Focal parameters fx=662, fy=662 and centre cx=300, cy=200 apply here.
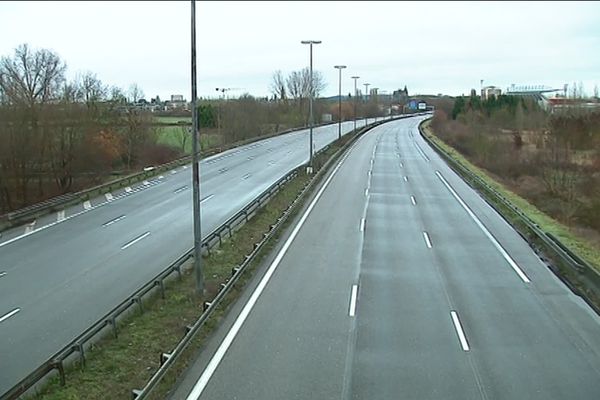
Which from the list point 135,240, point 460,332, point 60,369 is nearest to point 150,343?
point 60,369

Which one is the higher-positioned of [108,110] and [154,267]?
[108,110]

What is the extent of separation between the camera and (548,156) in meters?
44.3

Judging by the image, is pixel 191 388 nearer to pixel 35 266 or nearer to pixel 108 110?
pixel 35 266

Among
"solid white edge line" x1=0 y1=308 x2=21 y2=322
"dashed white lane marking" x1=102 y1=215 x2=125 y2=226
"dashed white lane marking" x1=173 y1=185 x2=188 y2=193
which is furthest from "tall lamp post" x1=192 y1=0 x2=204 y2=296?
"dashed white lane marking" x1=173 y1=185 x2=188 y2=193

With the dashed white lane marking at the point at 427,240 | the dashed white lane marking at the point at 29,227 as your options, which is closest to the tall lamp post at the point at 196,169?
the dashed white lane marking at the point at 427,240

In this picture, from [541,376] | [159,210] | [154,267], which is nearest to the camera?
[541,376]

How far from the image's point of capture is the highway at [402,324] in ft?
37.1

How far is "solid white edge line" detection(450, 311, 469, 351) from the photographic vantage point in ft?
43.8

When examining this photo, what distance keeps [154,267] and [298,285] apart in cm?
544

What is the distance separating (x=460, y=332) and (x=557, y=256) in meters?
8.11

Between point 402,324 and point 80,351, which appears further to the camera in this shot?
point 402,324

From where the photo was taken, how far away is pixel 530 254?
22.0 metres

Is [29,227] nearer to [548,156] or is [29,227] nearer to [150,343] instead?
[150,343]

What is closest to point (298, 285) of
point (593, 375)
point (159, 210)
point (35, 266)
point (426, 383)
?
point (426, 383)
